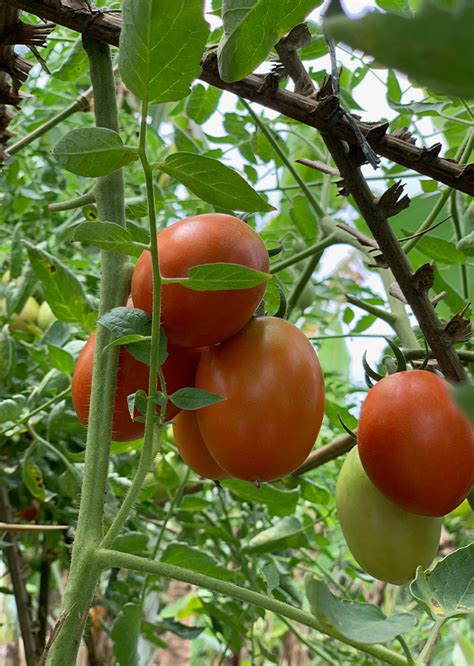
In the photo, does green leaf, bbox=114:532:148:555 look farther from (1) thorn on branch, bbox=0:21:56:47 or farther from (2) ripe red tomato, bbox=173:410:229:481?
(1) thorn on branch, bbox=0:21:56:47

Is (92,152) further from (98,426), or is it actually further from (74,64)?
(74,64)

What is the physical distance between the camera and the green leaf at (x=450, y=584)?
37 cm

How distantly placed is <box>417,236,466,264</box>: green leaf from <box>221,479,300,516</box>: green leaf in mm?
264

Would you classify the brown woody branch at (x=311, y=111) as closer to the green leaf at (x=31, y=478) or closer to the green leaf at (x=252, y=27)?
the green leaf at (x=252, y=27)

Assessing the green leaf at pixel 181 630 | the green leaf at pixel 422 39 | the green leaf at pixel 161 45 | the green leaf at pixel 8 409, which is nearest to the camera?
the green leaf at pixel 422 39

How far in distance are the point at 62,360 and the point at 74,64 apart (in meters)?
0.25

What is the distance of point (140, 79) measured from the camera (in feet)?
1.06

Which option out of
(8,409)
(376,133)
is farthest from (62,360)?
(376,133)

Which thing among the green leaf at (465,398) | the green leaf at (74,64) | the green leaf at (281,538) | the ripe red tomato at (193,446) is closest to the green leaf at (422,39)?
the green leaf at (465,398)

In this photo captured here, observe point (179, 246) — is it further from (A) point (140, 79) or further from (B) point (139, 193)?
(B) point (139, 193)

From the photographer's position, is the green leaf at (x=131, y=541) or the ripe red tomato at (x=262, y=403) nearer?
the ripe red tomato at (x=262, y=403)

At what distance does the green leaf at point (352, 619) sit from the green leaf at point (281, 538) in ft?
1.64

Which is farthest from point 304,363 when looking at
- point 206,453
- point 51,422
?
point 51,422

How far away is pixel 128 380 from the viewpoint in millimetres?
452
